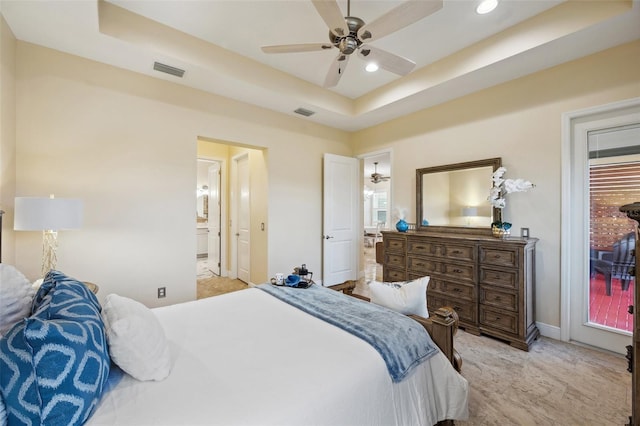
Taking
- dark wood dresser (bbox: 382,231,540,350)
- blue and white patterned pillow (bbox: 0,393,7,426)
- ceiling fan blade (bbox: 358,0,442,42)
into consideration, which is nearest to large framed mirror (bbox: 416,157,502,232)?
dark wood dresser (bbox: 382,231,540,350)

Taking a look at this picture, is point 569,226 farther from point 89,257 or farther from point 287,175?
point 89,257

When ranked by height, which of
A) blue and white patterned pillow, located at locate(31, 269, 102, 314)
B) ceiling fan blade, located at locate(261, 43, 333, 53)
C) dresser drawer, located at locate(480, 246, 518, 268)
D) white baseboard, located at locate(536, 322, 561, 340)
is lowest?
white baseboard, located at locate(536, 322, 561, 340)

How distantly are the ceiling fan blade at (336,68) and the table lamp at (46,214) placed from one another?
241 cm

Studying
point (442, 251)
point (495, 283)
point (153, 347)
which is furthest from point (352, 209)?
point (153, 347)

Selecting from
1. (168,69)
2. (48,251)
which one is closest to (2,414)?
(48,251)

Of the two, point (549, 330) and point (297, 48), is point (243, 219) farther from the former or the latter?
point (549, 330)

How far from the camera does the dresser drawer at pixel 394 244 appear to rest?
3588 millimetres

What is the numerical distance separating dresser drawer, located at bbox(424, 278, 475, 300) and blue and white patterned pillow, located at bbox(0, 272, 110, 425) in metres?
3.11

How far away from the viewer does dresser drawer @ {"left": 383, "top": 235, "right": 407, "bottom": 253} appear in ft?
11.8

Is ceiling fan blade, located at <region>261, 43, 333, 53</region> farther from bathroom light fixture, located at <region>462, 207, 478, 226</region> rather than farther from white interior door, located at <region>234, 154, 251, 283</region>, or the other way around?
white interior door, located at <region>234, 154, 251, 283</region>

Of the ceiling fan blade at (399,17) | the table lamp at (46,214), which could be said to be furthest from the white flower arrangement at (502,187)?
the table lamp at (46,214)

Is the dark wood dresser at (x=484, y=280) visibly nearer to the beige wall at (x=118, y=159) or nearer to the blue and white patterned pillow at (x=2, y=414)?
the beige wall at (x=118, y=159)

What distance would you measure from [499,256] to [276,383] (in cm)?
259

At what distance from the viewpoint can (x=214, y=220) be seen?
564 centimetres
